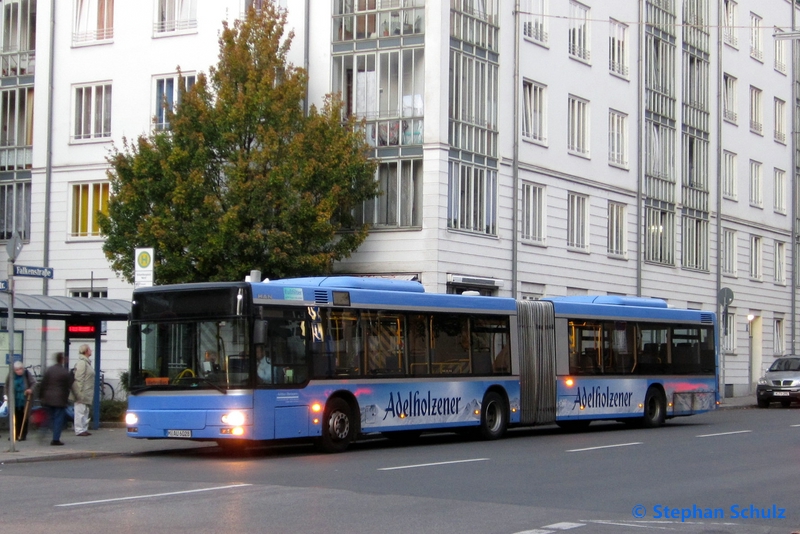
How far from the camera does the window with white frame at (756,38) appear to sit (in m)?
51.2

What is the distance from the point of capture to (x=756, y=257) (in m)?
51.1

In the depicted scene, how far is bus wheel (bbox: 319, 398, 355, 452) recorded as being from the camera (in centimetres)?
1970

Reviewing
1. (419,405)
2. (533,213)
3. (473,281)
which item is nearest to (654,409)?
(473,281)

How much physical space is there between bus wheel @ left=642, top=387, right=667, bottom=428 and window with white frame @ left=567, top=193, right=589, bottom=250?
10.8 metres

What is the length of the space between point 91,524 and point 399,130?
2252cm

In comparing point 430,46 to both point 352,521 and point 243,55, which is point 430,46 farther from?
point 352,521

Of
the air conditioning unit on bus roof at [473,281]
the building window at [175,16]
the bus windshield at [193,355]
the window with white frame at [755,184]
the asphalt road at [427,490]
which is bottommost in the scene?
the asphalt road at [427,490]

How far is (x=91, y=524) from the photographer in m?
10.8

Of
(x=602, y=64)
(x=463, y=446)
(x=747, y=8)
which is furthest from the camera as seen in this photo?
(x=747, y=8)

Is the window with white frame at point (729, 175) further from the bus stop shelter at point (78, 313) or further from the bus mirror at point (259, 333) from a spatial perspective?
the bus mirror at point (259, 333)

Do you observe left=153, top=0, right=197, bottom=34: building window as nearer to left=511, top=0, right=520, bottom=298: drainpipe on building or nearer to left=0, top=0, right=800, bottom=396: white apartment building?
left=0, top=0, right=800, bottom=396: white apartment building

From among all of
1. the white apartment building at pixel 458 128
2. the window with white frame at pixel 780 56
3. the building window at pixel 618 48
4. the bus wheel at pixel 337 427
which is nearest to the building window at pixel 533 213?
the white apartment building at pixel 458 128

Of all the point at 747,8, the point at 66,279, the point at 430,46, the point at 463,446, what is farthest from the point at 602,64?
the point at 463,446

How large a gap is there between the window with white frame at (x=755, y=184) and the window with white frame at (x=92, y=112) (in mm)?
27321
